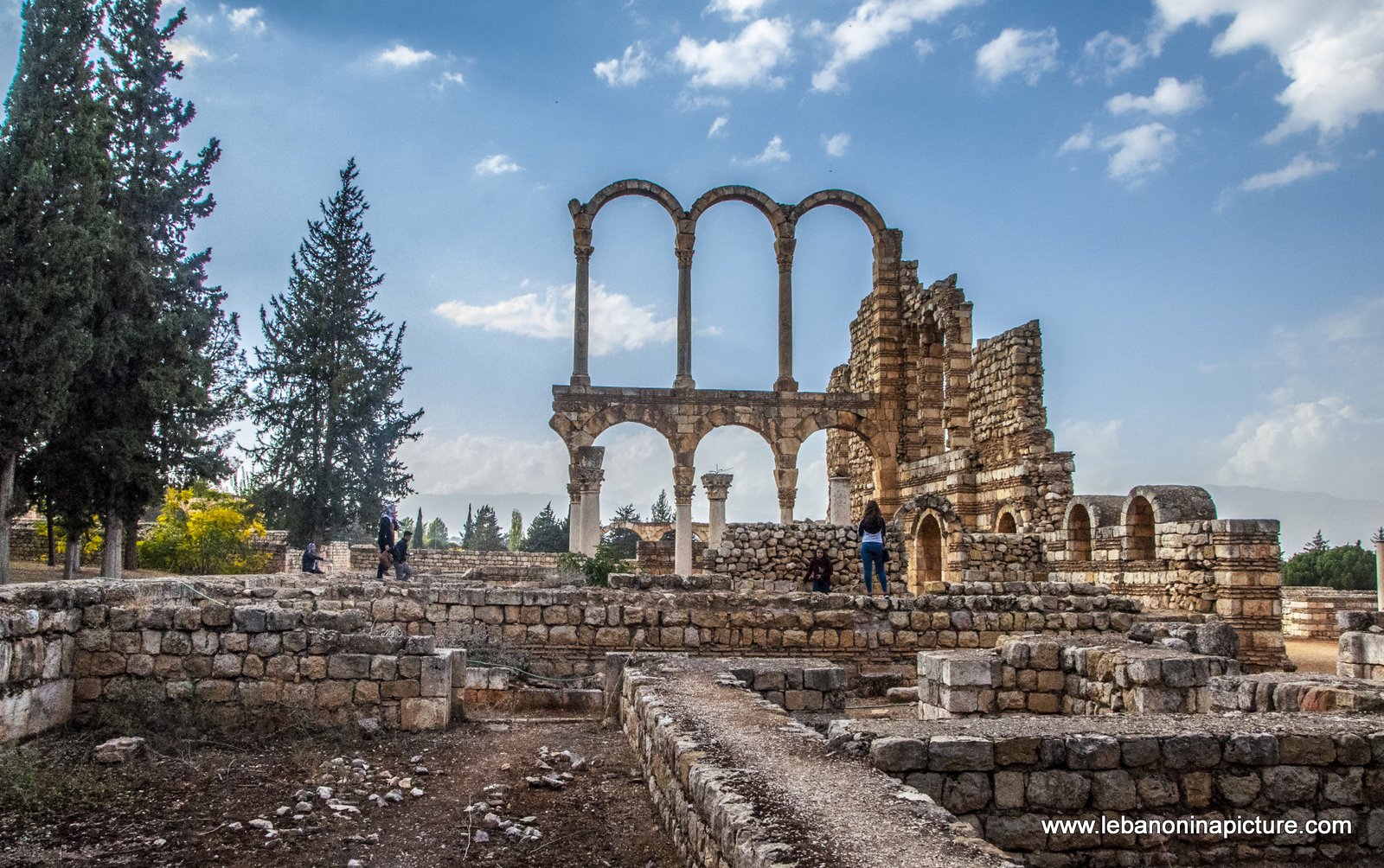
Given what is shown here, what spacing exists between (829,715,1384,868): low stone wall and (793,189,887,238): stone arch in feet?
74.7

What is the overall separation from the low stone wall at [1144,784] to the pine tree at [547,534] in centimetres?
4361

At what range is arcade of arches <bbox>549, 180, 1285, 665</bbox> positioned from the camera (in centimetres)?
1587

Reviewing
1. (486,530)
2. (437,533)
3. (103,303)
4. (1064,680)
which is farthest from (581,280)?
(437,533)

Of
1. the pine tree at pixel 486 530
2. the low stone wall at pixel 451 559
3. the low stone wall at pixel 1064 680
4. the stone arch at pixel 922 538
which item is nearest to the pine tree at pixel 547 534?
the pine tree at pixel 486 530

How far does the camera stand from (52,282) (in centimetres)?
1838

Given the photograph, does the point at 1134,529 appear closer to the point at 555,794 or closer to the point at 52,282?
the point at 555,794

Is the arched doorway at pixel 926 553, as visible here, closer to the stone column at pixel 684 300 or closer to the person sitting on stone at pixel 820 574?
the person sitting on stone at pixel 820 574

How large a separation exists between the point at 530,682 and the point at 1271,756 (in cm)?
650

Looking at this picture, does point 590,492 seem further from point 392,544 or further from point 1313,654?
point 1313,654

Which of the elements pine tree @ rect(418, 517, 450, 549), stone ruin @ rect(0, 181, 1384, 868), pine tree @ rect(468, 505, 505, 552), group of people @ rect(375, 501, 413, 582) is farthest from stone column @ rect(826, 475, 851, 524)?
pine tree @ rect(418, 517, 450, 549)

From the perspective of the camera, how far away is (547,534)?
49.9 metres

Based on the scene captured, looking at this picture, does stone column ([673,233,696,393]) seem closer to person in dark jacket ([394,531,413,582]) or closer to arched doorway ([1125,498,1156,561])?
person in dark jacket ([394,531,413,582])

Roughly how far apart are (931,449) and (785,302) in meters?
5.58

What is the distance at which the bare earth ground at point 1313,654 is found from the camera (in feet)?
48.8
